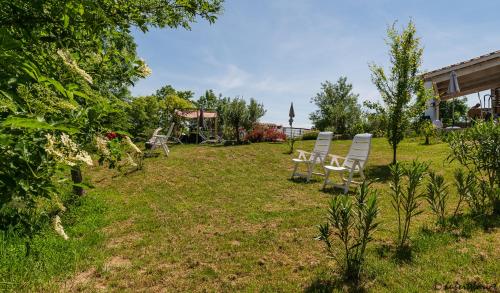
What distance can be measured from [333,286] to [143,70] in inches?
103

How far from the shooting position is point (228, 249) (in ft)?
14.6

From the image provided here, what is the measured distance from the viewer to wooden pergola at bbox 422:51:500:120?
46.4 feet

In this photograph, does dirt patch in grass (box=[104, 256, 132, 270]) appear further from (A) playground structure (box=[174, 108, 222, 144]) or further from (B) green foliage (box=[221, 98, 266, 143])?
(A) playground structure (box=[174, 108, 222, 144])

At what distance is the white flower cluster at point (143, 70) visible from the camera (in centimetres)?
238

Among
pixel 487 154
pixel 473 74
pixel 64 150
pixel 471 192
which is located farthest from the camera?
pixel 473 74

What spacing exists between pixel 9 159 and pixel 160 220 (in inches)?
188

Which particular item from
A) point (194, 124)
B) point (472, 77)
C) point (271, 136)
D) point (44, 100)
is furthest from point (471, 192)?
point (194, 124)

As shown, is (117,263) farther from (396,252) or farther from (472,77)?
(472,77)

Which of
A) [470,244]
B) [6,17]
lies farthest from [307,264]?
[6,17]

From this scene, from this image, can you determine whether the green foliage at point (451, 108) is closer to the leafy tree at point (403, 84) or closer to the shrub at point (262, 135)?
the shrub at point (262, 135)

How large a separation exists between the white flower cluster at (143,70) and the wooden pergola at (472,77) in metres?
12.7

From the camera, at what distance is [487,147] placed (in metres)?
4.63

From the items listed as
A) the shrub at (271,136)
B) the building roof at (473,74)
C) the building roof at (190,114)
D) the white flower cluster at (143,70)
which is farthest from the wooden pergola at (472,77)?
the building roof at (190,114)

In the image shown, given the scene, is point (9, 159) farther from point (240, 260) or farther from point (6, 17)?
point (240, 260)
